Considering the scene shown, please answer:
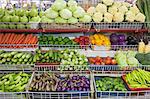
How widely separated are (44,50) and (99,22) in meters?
0.96

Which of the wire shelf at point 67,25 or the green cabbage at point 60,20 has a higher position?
the green cabbage at point 60,20

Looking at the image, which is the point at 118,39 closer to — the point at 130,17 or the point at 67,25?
the point at 130,17

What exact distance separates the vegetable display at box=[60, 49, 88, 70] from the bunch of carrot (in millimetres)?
554

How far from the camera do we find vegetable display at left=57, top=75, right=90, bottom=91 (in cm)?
341

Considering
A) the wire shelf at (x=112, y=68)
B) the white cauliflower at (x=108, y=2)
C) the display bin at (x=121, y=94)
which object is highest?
the white cauliflower at (x=108, y=2)

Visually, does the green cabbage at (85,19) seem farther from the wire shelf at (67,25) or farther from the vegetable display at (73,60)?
the vegetable display at (73,60)

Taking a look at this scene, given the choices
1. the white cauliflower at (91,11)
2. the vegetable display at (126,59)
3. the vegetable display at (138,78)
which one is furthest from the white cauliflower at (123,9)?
the vegetable display at (138,78)

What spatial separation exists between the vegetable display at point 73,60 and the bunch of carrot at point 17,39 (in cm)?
55

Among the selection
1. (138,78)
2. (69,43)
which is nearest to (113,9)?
(69,43)

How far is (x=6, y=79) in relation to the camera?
12.2 feet

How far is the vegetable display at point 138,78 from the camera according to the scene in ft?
11.5

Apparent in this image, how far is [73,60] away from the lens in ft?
13.4

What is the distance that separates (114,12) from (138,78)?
119cm

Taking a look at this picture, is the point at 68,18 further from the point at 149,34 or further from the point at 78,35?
the point at 149,34
